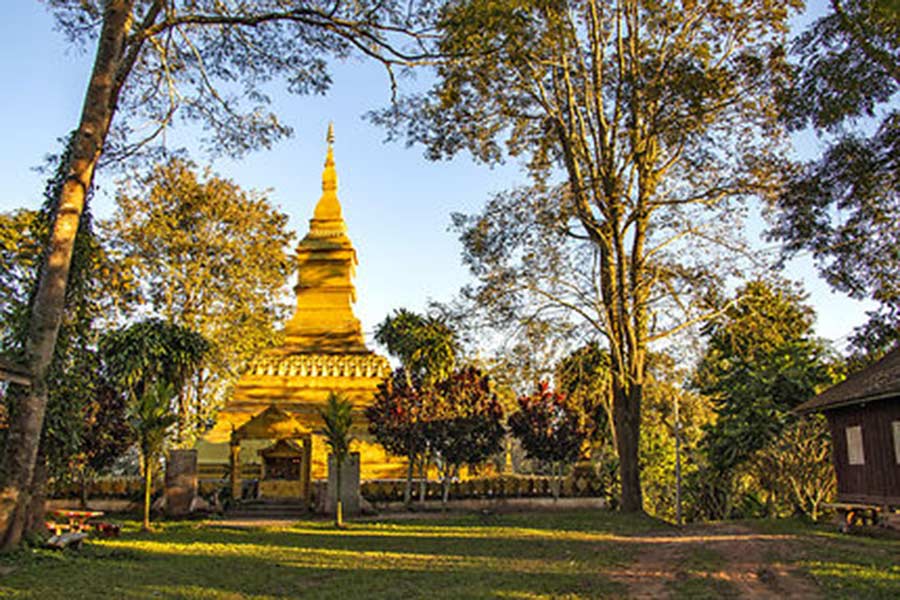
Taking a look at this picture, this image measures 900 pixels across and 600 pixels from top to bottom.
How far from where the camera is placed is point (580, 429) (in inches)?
861

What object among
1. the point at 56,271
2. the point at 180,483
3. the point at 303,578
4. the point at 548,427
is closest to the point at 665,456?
the point at 548,427

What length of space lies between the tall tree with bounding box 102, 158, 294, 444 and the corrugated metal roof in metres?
20.0

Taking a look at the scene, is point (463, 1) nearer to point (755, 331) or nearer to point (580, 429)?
point (755, 331)

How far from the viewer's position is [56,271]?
459 inches

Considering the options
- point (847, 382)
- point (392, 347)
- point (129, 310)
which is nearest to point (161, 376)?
point (129, 310)

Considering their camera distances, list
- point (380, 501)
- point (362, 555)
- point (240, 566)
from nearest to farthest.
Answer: point (240, 566) < point (362, 555) < point (380, 501)

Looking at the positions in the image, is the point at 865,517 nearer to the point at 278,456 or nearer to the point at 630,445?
the point at 630,445

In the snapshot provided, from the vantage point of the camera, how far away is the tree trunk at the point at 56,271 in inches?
437

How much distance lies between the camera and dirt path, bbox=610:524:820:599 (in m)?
8.27

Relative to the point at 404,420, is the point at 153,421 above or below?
below

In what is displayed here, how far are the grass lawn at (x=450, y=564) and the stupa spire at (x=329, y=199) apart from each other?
21.8 m

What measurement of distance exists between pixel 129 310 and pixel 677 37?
69.1ft

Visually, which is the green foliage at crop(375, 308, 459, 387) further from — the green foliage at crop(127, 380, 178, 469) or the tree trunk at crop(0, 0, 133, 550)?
the tree trunk at crop(0, 0, 133, 550)

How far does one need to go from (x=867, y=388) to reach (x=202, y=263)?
75.4ft
